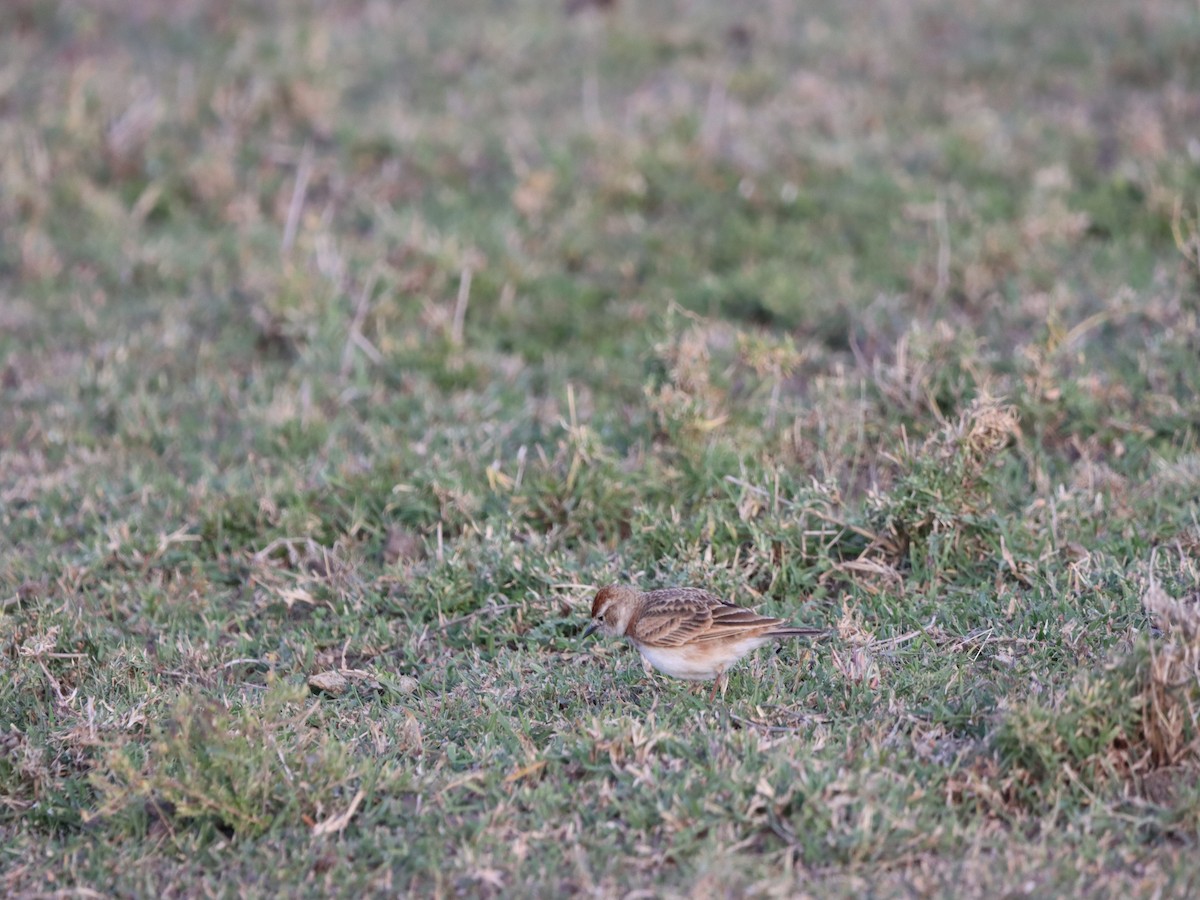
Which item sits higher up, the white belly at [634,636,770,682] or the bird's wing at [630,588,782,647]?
the bird's wing at [630,588,782,647]

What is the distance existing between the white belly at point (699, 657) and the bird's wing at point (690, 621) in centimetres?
3

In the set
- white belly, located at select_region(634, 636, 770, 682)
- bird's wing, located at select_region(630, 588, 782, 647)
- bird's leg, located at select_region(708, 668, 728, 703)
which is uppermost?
bird's wing, located at select_region(630, 588, 782, 647)

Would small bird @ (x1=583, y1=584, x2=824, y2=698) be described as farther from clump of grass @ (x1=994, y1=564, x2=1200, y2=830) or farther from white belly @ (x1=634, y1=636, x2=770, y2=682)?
clump of grass @ (x1=994, y1=564, x2=1200, y2=830)

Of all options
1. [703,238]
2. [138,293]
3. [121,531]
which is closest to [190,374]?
[138,293]

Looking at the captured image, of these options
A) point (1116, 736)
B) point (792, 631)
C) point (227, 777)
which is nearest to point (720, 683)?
→ point (792, 631)

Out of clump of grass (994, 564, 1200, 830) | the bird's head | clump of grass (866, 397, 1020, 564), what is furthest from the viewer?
clump of grass (866, 397, 1020, 564)

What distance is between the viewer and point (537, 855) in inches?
169

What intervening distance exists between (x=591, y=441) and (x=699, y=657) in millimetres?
1771

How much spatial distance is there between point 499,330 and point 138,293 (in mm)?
2364

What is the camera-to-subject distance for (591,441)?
21.7 feet

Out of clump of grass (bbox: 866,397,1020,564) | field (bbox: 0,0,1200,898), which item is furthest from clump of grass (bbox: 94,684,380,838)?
clump of grass (bbox: 866,397,1020,564)

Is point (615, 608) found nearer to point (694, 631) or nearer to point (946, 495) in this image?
point (694, 631)

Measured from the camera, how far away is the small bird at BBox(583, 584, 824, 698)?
5047mm

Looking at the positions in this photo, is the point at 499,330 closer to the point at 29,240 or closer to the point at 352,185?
the point at 352,185
